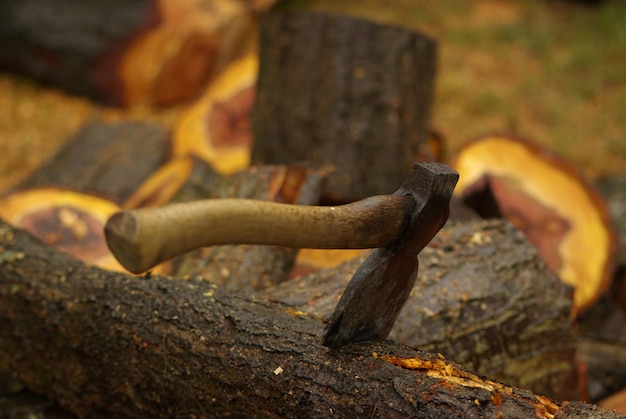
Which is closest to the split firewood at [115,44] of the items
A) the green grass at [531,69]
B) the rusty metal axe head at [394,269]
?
the green grass at [531,69]

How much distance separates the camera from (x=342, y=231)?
50.0 inches

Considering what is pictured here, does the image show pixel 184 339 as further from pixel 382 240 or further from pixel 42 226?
pixel 42 226

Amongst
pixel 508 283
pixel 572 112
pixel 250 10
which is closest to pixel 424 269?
pixel 508 283

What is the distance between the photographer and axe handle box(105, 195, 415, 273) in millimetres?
1028

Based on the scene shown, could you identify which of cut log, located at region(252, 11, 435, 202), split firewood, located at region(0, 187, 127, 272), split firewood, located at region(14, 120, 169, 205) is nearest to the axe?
split firewood, located at region(0, 187, 127, 272)

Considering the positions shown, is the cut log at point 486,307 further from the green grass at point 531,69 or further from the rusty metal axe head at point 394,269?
the green grass at point 531,69

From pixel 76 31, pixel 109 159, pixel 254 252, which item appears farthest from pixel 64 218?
pixel 76 31

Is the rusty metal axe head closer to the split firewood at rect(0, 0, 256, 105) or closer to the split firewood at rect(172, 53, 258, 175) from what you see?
the split firewood at rect(172, 53, 258, 175)

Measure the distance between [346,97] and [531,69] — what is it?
343 cm

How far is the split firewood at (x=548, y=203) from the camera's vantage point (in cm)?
290

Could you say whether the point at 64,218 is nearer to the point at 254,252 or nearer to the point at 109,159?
the point at 254,252

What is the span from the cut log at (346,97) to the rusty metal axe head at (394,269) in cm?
171

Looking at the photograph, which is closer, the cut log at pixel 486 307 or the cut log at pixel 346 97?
the cut log at pixel 486 307

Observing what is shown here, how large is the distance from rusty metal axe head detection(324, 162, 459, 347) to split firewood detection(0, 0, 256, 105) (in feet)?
13.9
